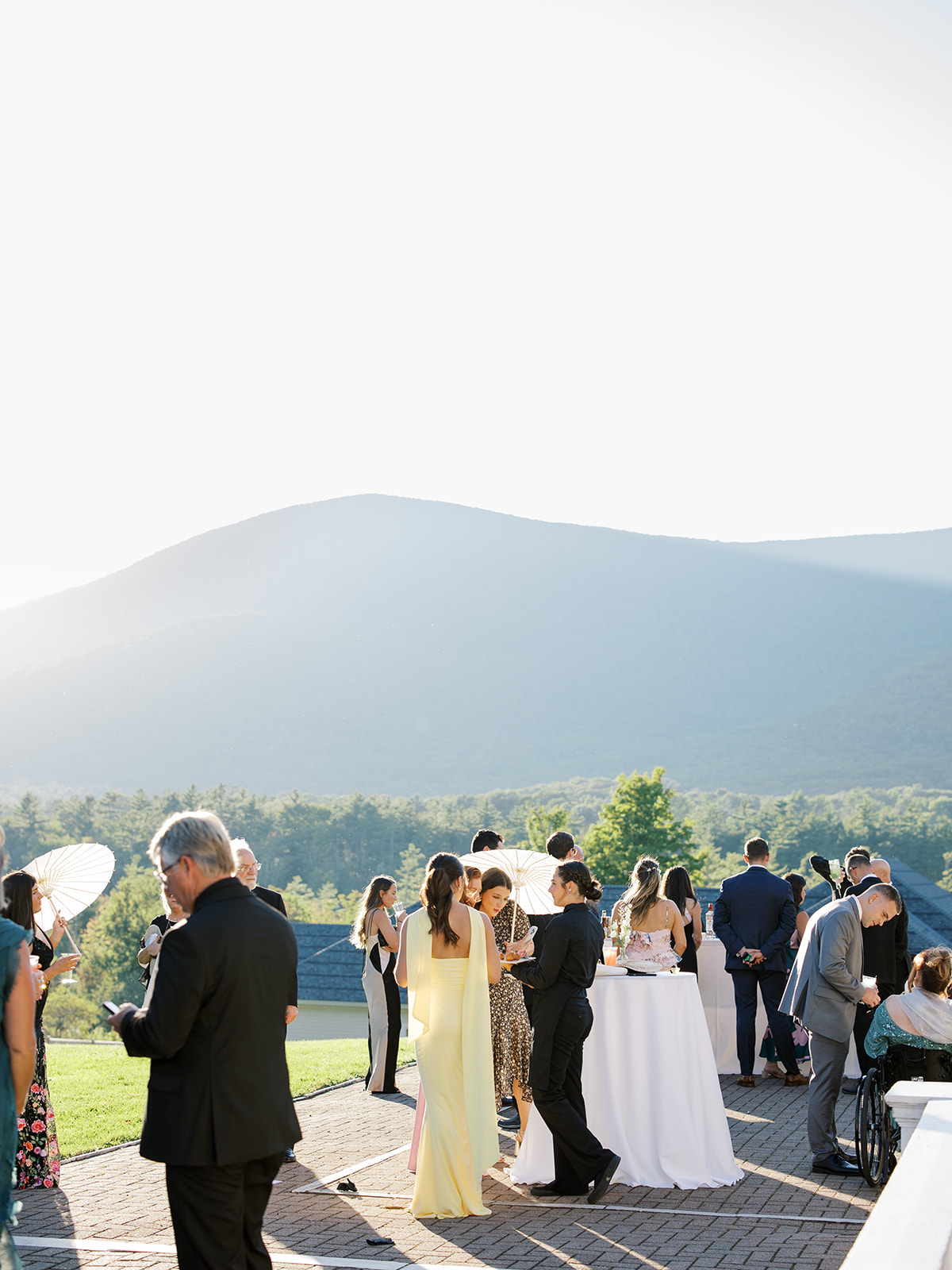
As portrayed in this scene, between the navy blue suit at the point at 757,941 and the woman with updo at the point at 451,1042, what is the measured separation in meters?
4.96

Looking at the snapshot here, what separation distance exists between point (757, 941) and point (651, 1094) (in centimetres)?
400

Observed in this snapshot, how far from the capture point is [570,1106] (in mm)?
7469

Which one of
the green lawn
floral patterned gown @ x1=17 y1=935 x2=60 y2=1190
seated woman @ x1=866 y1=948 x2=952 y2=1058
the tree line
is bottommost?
the tree line

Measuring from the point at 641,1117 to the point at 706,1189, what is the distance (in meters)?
0.55

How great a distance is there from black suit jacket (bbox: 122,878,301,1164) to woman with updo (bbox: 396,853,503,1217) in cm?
299

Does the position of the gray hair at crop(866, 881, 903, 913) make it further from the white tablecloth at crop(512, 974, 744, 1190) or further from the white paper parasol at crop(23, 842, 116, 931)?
the white paper parasol at crop(23, 842, 116, 931)

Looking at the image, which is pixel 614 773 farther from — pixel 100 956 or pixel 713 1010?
pixel 713 1010

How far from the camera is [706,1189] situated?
7.84 m

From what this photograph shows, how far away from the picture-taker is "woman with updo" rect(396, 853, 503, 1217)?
7152 millimetres

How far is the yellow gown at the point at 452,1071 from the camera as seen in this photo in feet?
23.4

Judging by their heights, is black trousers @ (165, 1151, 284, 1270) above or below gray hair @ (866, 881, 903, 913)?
below

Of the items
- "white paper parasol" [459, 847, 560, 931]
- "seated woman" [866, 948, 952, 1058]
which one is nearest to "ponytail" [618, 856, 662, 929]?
"white paper parasol" [459, 847, 560, 931]

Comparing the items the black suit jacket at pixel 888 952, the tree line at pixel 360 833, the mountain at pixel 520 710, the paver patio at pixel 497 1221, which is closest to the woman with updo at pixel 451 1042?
the paver patio at pixel 497 1221

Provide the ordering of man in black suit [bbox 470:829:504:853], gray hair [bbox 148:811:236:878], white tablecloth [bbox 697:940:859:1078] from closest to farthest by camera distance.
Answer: gray hair [bbox 148:811:236:878]
man in black suit [bbox 470:829:504:853]
white tablecloth [bbox 697:940:859:1078]
